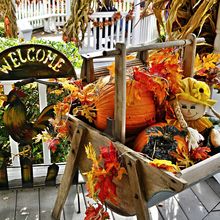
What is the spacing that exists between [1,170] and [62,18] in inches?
318

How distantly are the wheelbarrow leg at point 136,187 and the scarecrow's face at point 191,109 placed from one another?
28 cm

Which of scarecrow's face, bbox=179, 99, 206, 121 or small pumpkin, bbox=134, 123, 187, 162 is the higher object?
scarecrow's face, bbox=179, 99, 206, 121

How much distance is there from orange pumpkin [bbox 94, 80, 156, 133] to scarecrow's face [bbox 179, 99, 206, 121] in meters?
0.10

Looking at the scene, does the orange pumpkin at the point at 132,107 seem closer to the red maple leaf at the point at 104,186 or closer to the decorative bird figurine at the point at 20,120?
the red maple leaf at the point at 104,186

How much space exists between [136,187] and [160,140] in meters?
0.17

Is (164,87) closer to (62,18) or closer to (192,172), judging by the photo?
(192,172)

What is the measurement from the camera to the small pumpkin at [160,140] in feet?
3.59

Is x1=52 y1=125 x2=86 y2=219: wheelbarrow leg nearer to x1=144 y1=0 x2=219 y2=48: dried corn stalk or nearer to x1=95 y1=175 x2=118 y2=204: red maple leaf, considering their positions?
x1=95 y1=175 x2=118 y2=204: red maple leaf

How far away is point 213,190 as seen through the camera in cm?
199

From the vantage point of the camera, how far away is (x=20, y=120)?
1.65 meters

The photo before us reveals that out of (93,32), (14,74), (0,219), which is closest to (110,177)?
(14,74)

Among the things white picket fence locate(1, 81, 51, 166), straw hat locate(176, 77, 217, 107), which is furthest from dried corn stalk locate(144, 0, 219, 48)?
white picket fence locate(1, 81, 51, 166)

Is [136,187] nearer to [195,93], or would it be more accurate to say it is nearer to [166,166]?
[166,166]

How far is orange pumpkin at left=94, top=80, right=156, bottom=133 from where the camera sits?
1.16m
